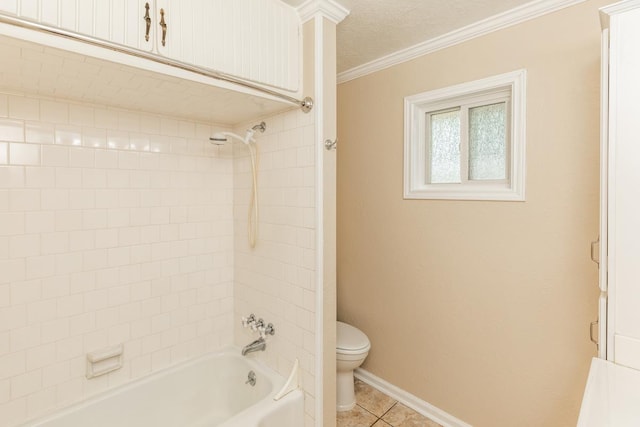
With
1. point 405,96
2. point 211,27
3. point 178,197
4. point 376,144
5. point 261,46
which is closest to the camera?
point 211,27

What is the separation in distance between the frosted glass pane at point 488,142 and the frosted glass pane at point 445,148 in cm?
9

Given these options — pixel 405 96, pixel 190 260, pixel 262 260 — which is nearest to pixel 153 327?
pixel 190 260

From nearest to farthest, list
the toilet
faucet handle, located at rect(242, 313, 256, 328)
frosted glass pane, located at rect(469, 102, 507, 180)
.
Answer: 1. frosted glass pane, located at rect(469, 102, 507, 180)
2. faucet handle, located at rect(242, 313, 256, 328)
3. the toilet

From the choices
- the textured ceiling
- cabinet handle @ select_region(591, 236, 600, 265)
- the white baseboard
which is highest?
the textured ceiling

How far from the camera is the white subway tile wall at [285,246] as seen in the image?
168cm

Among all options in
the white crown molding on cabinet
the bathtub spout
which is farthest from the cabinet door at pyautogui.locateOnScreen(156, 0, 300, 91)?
the bathtub spout

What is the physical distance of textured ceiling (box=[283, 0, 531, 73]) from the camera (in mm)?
1630

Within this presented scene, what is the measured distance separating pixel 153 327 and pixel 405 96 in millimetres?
2101

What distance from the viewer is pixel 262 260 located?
1.96 meters

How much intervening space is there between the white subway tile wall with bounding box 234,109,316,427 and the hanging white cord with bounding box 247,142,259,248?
0.03 meters

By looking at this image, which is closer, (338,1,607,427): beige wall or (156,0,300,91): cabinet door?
(156,0,300,91): cabinet door

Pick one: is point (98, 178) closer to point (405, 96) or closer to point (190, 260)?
point (190, 260)

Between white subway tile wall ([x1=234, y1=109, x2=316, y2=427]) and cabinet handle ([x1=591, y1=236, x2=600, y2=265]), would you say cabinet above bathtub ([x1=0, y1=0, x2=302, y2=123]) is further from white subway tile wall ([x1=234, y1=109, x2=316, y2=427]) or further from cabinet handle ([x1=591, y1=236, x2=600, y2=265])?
cabinet handle ([x1=591, y1=236, x2=600, y2=265])

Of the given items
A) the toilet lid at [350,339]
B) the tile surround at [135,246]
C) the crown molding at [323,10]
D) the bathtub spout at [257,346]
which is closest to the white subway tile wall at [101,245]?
the tile surround at [135,246]
